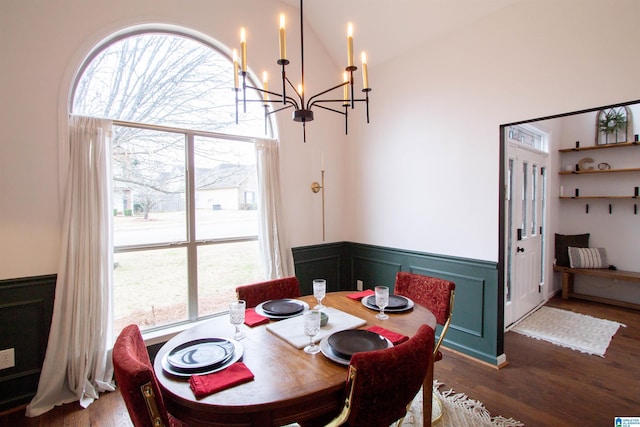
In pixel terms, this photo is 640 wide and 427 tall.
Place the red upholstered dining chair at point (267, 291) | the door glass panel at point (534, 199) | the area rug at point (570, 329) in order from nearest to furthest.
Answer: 1. the red upholstered dining chair at point (267, 291)
2. the area rug at point (570, 329)
3. the door glass panel at point (534, 199)

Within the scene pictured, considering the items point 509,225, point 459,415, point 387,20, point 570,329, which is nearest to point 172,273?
point 459,415

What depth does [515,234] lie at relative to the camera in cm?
360

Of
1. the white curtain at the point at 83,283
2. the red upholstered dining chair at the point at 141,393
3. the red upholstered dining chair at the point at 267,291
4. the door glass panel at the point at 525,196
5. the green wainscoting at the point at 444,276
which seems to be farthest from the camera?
the door glass panel at the point at 525,196

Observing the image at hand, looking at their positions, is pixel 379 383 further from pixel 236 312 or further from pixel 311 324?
pixel 236 312

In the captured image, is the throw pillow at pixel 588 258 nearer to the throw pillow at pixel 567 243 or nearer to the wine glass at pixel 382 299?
the throw pillow at pixel 567 243

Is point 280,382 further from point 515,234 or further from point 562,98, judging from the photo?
point 515,234

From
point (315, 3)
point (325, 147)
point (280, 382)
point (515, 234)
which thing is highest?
point (315, 3)

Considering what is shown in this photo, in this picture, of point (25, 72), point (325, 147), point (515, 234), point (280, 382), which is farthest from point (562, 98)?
point (25, 72)

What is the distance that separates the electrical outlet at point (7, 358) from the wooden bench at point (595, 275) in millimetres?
6022

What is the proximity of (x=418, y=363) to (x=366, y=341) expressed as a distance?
27 cm

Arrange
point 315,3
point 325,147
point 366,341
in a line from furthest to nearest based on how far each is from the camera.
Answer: point 325,147, point 315,3, point 366,341

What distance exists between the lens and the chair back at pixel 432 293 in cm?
210

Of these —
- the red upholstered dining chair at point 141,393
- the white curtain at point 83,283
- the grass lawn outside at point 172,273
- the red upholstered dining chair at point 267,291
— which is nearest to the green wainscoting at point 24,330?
the white curtain at point 83,283

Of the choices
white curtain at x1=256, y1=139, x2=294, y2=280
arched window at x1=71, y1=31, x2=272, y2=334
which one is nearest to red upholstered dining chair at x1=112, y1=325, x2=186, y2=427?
arched window at x1=71, y1=31, x2=272, y2=334
